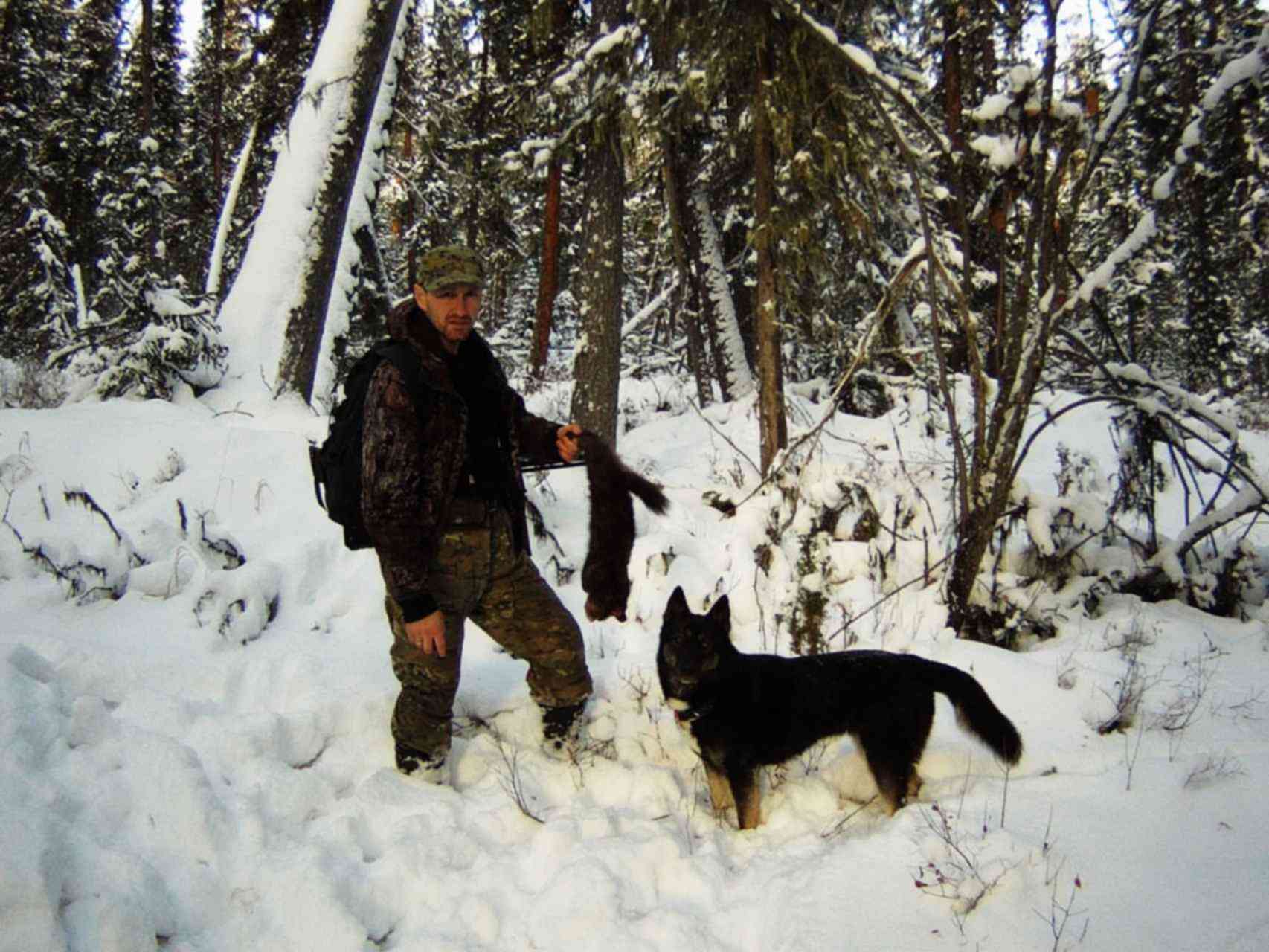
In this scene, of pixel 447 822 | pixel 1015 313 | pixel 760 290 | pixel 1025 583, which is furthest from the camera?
pixel 760 290

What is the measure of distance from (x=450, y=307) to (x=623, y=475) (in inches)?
42.4

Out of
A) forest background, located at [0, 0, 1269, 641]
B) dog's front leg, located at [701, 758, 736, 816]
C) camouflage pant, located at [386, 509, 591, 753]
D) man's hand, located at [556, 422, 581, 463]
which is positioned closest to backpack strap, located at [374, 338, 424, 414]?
camouflage pant, located at [386, 509, 591, 753]

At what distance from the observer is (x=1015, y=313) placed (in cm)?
434

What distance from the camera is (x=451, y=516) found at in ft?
10.2

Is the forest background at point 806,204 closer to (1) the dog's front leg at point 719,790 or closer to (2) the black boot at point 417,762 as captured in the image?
(1) the dog's front leg at point 719,790

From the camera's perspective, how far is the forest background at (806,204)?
4328 millimetres

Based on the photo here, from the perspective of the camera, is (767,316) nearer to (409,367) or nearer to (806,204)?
(806,204)

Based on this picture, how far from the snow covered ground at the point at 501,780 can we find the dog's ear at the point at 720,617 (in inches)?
30.3

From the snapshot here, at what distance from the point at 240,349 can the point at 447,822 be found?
18.8 feet

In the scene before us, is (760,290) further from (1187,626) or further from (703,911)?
(703,911)

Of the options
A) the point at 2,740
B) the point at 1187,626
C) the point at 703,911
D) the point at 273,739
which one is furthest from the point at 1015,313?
the point at 2,740

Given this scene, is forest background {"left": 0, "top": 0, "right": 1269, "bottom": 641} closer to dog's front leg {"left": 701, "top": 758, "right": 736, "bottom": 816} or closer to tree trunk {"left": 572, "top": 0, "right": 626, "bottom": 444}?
tree trunk {"left": 572, "top": 0, "right": 626, "bottom": 444}

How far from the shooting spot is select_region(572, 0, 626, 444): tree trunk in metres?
7.29

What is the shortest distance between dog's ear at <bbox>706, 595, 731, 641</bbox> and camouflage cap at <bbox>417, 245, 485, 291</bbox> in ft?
5.89
